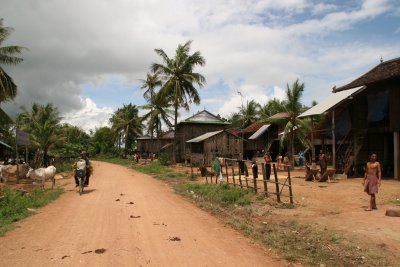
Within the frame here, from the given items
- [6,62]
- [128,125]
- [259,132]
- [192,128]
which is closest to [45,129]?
[6,62]

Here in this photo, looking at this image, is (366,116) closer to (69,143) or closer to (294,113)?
(294,113)

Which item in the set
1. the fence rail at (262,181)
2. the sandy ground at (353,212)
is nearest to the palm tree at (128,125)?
the fence rail at (262,181)

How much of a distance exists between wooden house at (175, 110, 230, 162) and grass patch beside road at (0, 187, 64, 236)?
28.1 meters

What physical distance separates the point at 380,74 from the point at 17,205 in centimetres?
1870

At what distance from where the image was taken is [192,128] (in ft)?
140

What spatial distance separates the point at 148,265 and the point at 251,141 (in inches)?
1451

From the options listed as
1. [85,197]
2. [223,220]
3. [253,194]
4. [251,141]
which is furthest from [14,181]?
[251,141]

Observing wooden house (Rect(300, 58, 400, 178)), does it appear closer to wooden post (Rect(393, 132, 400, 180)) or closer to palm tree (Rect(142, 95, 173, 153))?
wooden post (Rect(393, 132, 400, 180))

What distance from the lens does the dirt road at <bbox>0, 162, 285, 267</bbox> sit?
6.12 metres

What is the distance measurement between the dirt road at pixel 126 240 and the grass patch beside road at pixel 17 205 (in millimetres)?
336

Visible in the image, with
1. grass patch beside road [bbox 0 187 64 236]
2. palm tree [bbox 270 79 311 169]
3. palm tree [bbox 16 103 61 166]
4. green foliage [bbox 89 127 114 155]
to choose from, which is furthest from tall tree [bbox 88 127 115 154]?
grass patch beside road [bbox 0 187 64 236]

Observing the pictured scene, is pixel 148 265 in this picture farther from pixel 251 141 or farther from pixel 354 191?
pixel 251 141

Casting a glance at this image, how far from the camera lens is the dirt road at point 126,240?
20.1 ft

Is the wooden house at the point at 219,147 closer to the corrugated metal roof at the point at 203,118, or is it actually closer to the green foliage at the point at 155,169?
the green foliage at the point at 155,169
